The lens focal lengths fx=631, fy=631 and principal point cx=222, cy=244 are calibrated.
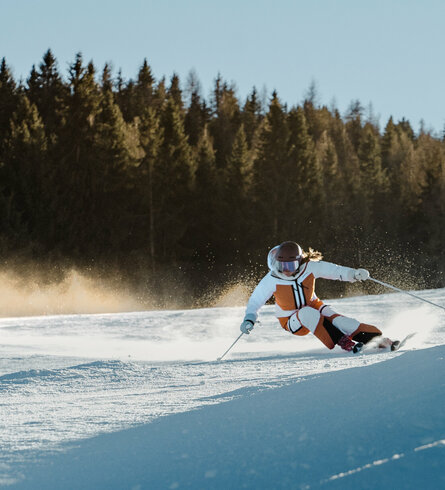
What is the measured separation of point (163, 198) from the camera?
109 feet

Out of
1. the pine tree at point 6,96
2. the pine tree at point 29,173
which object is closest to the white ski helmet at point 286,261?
the pine tree at point 29,173

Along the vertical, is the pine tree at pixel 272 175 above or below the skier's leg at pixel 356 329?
above

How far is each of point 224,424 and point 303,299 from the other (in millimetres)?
3474

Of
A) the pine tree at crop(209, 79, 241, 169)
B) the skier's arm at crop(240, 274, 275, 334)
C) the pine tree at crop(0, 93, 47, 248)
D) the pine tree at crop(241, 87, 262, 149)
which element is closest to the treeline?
the pine tree at crop(0, 93, 47, 248)

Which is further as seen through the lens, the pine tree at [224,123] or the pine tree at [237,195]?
the pine tree at [224,123]

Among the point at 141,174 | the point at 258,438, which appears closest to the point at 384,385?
the point at 258,438

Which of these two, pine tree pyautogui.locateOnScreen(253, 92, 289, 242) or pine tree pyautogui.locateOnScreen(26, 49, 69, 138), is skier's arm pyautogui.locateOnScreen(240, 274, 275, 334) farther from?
pine tree pyautogui.locateOnScreen(26, 49, 69, 138)

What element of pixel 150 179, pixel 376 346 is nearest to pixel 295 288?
pixel 376 346

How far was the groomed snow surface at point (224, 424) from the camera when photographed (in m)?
1.95

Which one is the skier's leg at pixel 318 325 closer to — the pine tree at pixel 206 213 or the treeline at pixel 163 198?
the treeline at pixel 163 198

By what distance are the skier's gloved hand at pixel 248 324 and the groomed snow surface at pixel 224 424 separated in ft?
1.61

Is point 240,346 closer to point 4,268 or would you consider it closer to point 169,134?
point 4,268

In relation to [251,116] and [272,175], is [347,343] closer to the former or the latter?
[272,175]

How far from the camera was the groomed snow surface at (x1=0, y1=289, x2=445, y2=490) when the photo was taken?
1.95 metres
